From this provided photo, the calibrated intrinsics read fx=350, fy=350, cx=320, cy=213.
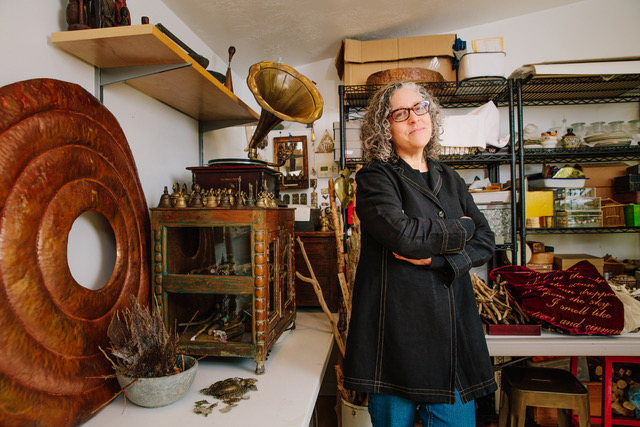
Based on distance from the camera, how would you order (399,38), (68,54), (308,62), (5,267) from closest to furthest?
(5,267) < (68,54) < (399,38) < (308,62)

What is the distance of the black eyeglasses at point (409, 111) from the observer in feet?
4.02

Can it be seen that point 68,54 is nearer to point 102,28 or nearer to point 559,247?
point 102,28

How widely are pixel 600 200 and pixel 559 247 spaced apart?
0.48 metres

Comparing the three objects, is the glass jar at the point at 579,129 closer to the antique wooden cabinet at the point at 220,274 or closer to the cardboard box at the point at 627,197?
the cardboard box at the point at 627,197

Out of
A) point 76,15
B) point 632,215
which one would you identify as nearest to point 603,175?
point 632,215

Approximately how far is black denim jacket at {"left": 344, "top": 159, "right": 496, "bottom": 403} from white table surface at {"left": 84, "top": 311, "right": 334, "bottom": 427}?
22 cm

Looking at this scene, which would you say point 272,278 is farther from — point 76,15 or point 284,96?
point 76,15

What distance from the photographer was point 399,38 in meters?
2.57

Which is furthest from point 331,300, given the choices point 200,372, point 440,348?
point 440,348

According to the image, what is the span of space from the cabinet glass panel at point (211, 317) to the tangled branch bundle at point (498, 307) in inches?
50.0

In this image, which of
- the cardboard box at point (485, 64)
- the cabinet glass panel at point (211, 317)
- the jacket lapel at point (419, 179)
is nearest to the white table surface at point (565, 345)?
the jacket lapel at point (419, 179)

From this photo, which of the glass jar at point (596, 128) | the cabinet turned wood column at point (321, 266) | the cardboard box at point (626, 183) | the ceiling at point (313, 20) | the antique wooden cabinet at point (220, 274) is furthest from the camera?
the glass jar at point (596, 128)

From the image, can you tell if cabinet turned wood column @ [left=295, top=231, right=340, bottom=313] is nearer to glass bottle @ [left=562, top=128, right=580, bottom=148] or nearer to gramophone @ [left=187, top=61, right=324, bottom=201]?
gramophone @ [left=187, top=61, right=324, bottom=201]

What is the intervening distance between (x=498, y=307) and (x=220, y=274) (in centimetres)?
152
